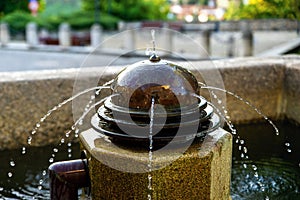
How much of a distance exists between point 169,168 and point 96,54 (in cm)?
1586

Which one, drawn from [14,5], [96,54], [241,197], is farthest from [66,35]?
[241,197]

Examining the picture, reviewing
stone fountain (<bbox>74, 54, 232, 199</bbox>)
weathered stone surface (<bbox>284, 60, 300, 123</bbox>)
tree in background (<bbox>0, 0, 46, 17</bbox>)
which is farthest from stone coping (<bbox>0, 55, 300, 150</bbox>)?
tree in background (<bbox>0, 0, 46, 17</bbox>)

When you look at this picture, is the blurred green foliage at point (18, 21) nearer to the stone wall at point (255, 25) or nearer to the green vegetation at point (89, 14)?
the green vegetation at point (89, 14)

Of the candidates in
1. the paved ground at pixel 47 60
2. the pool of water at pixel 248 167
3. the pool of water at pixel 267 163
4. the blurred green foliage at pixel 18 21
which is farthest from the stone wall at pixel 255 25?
the pool of water at pixel 248 167

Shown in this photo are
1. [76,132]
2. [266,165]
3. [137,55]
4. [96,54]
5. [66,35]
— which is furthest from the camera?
[66,35]

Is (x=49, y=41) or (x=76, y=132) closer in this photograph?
(x=76, y=132)

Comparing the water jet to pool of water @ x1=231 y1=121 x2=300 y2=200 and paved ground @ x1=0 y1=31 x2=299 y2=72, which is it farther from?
paved ground @ x1=0 y1=31 x2=299 y2=72

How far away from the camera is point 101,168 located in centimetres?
278

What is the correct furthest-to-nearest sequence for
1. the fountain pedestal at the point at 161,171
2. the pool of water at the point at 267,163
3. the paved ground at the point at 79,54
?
the paved ground at the point at 79,54 → the pool of water at the point at 267,163 → the fountain pedestal at the point at 161,171

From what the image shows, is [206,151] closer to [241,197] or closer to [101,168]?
[101,168]

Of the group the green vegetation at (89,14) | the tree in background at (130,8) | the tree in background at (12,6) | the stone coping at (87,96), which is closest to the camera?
the stone coping at (87,96)

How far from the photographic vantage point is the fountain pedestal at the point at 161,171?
2658 millimetres

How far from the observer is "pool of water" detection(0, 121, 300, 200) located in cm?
405

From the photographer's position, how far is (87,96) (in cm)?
516
